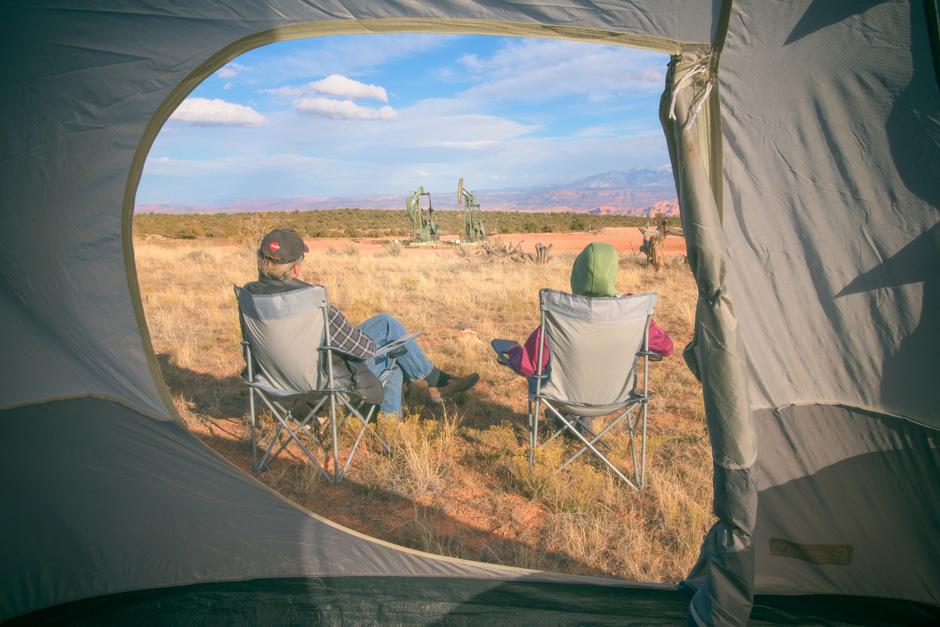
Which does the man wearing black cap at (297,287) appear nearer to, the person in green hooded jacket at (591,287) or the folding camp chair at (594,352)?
the person in green hooded jacket at (591,287)

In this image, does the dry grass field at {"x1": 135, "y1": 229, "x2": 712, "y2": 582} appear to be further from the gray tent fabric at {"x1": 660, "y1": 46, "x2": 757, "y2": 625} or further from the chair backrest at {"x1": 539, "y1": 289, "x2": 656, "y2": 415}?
the gray tent fabric at {"x1": 660, "y1": 46, "x2": 757, "y2": 625}

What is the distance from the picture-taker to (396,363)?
4.00 meters

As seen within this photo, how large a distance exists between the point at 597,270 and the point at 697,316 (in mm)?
1621

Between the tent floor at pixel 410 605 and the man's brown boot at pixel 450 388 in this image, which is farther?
the man's brown boot at pixel 450 388

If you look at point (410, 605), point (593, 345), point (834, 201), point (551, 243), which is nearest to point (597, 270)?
point (593, 345)

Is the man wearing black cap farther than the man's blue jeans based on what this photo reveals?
No

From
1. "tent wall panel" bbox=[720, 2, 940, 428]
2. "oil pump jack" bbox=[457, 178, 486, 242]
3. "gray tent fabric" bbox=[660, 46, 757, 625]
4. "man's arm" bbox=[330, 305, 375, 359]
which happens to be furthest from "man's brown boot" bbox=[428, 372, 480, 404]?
"oil pump jack" bbox=[457, 178, 486, 242]

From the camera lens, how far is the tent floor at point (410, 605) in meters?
2.21

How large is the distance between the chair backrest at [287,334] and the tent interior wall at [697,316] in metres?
0.90

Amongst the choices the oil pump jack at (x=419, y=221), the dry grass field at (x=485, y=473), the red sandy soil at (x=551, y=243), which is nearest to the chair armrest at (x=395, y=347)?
the dry grass field at (x=485, y=473)

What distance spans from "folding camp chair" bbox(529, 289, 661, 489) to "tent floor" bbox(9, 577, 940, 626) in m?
1.04

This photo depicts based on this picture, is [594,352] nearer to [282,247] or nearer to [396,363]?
[396,363]

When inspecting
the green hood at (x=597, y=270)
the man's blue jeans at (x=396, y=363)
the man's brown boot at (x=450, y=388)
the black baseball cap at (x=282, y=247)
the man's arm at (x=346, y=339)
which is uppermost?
the black baseball cap at (x=282, y=247)

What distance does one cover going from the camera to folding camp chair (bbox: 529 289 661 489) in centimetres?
328
